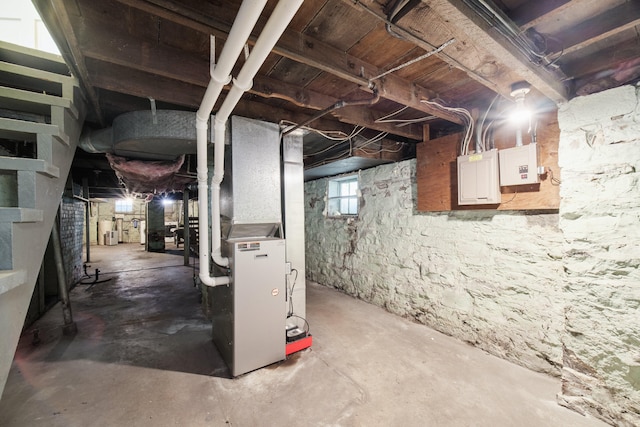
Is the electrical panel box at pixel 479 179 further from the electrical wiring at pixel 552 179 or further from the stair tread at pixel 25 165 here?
the stair tread at pixel 25 165

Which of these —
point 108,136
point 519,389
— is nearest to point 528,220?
point 519,389

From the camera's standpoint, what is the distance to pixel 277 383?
1937 mm

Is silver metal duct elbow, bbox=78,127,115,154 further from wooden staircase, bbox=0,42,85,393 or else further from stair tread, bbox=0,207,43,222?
stair tread, bbox=0,207,43,222

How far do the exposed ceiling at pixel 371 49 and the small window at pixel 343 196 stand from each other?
1.94 meters

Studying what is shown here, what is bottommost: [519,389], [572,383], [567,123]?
[519,389]

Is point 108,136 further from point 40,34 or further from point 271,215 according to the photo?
point 271,215

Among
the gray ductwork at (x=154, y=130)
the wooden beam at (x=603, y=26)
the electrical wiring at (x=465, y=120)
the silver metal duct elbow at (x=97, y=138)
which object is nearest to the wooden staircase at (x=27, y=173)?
the gray ductwork at (x=154, y=130)

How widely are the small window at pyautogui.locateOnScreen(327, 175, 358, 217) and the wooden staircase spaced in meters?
3.24

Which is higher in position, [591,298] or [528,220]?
[528,220]

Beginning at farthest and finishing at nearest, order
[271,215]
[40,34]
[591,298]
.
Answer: [271,215] < [40,34] < [591,298]

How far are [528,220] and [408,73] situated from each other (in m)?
1.57

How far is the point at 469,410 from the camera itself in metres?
1.69

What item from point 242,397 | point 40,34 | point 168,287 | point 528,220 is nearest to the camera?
point 242,397

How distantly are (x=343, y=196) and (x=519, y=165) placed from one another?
2.60 meters
